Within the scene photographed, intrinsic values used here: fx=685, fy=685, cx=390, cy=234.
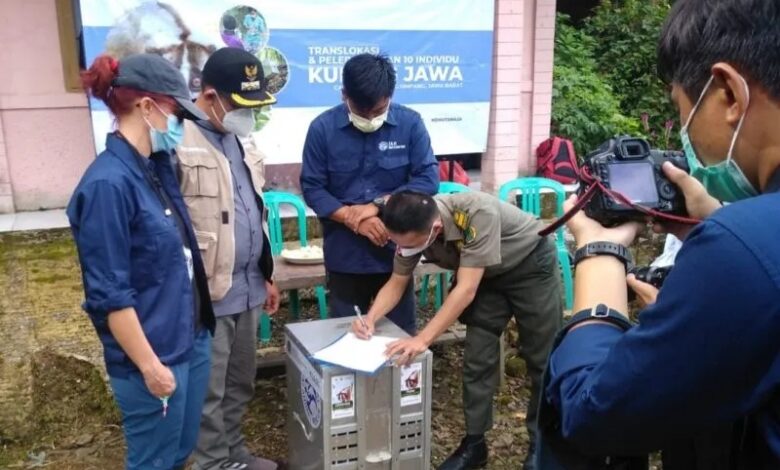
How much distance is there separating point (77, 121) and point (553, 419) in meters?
4.57

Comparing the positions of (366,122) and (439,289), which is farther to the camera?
(439,289)

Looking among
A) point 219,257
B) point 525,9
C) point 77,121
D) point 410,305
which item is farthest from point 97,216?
point 525,9

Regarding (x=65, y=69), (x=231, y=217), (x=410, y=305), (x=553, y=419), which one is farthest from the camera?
(x=65, y=69)

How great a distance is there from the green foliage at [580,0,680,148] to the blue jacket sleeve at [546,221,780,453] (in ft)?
27.1

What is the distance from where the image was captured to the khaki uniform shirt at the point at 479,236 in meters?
2.81

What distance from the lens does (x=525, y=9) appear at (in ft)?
19.1

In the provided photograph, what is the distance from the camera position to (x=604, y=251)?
3.67ft

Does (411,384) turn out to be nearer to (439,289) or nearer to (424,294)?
(439,289)

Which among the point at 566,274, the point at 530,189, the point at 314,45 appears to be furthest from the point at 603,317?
the point at 314,45

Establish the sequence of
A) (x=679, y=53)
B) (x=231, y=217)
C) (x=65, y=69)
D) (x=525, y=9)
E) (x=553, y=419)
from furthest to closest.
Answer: (x=525, y=9) → (x=65, y=69) → (x=231, y=217) → (x=553, y=419) → (x=679, y=53)

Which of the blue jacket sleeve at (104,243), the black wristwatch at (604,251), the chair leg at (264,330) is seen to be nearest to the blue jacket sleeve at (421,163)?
the chair leg at (264,330)

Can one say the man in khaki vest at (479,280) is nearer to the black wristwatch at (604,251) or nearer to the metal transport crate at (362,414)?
the metal transport crate at (362,414)

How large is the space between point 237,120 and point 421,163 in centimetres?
101

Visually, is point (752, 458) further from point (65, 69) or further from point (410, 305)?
point (65, 69)
